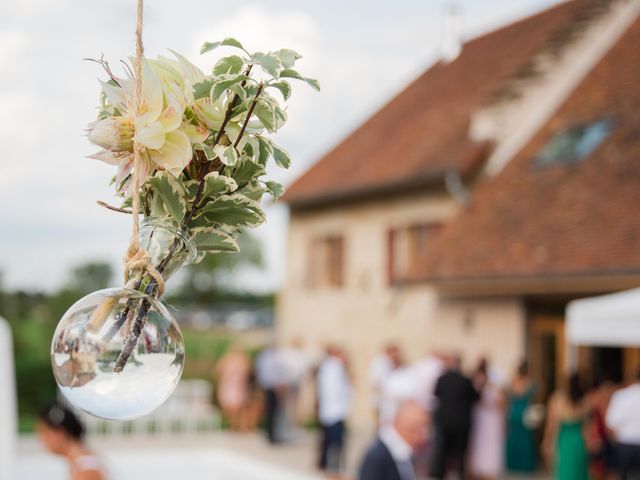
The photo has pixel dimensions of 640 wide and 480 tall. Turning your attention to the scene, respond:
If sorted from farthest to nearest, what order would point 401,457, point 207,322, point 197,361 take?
1. point 207,322
2. point 197,361
3. point 401,457

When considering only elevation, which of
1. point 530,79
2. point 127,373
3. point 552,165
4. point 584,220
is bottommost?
point 127,373

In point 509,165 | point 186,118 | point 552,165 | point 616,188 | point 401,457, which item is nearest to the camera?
point 186,118

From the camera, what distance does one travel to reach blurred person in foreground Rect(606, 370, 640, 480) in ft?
33.6

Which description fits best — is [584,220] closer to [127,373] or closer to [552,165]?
[552,165]

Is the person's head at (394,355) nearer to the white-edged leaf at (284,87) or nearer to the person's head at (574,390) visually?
the person's head at (574,390)

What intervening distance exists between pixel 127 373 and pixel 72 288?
81.0 feet

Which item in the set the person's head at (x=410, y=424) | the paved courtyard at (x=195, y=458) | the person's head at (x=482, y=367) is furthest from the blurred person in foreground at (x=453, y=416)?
the person's head at (x=410, y=424)

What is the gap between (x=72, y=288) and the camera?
25422 millimetres

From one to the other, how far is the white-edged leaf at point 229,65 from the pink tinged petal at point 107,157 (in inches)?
9.3

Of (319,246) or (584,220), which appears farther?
(319,246)

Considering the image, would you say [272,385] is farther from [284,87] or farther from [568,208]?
[284,87]

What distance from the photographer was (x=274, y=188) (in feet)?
5.93

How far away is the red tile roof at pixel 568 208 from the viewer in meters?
14.8

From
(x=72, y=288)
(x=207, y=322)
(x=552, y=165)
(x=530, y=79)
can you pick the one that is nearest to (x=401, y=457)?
(x=552, y=165)
